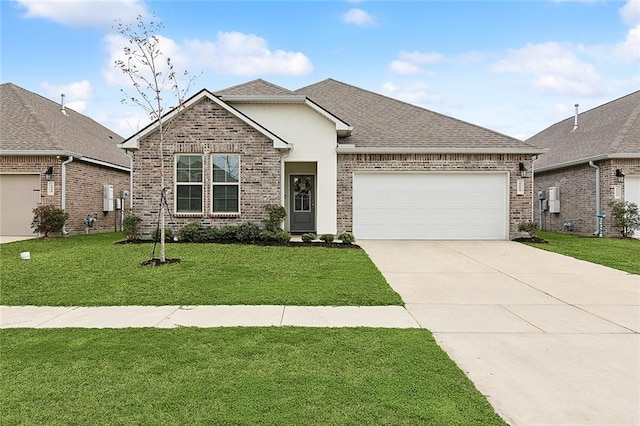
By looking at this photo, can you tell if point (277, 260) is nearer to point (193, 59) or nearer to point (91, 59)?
point (193, 59)

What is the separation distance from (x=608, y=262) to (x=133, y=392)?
11199 millimetres

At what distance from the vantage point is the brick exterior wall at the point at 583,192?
1544 cm

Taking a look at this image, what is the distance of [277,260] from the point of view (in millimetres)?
9602

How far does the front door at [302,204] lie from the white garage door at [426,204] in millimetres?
2815

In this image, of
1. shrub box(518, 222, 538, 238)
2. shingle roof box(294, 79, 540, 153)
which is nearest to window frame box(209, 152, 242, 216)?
shingle roof box(294, 79, 540, 153)

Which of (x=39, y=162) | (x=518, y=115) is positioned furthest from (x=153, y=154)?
(x=518, y=115)

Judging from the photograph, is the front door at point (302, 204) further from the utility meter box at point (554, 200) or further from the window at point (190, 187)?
the utility meter box at point (554, 200)

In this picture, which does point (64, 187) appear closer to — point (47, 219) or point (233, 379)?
point (47, 219)

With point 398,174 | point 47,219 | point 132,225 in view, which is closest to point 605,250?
point 398,174

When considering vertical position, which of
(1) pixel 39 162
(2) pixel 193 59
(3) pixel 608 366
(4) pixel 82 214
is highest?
(2) pixel 193 59

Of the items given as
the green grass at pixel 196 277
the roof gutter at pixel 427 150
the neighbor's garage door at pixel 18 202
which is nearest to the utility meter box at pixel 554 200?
the roof gutter at pixel 427 150

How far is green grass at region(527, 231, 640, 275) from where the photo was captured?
990 centimetres

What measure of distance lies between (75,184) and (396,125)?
42.6ft

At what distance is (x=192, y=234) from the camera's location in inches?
501
